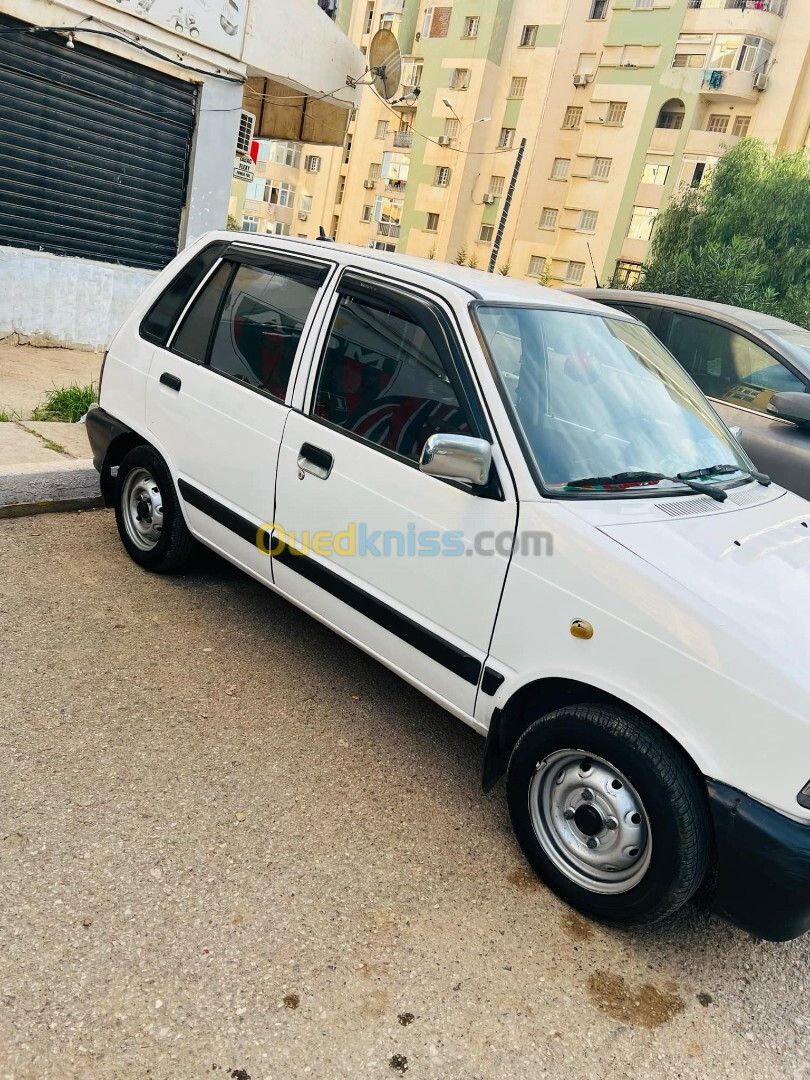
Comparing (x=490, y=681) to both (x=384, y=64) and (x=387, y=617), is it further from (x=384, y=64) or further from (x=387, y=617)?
(x=384, y=64)

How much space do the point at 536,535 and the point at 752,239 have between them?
2662 centimetres

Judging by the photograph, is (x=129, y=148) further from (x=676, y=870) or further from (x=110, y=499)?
(x=676, y=870)

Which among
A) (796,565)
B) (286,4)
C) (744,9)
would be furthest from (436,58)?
(796,565)

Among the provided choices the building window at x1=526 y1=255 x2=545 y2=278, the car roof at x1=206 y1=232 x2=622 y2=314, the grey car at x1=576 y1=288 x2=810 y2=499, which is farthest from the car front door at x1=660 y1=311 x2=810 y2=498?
the building window at x1=526 y1=255 x2=545 y2=278

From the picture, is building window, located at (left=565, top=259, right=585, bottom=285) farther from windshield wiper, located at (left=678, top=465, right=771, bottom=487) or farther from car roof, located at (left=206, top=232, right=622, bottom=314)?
windshield wiper, located at (left=678, top=465, right=771, bottom=487)

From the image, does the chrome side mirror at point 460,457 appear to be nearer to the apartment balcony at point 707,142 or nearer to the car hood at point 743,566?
the car hood at point 743,566

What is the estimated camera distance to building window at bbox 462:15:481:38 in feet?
139

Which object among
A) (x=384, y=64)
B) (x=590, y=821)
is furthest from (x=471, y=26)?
(x=590, y=821)

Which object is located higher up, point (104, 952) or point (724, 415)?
point (724, 415)

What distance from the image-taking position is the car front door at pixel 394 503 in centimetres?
288

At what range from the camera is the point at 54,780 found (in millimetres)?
2873

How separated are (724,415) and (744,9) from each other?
3952 cm

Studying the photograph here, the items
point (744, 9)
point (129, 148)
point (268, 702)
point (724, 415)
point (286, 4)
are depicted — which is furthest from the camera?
point (744, 9)

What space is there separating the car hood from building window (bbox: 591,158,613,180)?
42.0m
